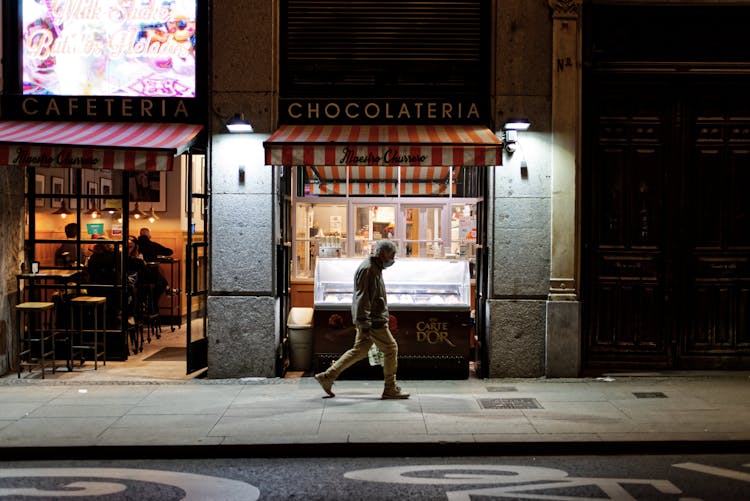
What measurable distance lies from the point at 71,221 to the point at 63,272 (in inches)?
30.0

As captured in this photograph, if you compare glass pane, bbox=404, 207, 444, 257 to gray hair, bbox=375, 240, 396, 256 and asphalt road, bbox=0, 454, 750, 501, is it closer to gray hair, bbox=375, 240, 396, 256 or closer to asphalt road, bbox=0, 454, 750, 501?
gray hair, bbox=375, 240, 396, 256

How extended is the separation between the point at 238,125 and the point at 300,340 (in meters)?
3.12

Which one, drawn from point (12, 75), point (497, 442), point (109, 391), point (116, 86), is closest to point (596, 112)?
point (497, 442)

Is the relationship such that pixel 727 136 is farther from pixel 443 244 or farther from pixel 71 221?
pixel 71 221

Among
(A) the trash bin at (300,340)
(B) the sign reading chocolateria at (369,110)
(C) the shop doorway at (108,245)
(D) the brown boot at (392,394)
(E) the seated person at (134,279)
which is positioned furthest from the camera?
(E) the seated person at (134,279)

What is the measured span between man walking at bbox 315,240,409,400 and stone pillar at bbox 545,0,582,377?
248cm

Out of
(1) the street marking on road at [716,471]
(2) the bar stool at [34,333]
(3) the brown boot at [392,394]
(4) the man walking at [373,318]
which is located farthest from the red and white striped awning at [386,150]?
(1) the street marking on road at [716,471]

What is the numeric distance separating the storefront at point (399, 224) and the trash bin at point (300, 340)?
0.52 metres

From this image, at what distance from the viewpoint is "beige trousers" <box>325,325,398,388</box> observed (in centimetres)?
861

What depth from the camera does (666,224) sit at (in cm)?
1031

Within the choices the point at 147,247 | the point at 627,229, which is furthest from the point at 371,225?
the point at 147,247

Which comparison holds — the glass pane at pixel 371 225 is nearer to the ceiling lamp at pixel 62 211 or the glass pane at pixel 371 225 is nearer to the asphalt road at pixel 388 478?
the ceiling lamp at pixel 62 211

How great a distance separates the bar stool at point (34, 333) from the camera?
999 cm

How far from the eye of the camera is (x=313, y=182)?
11.7 m
